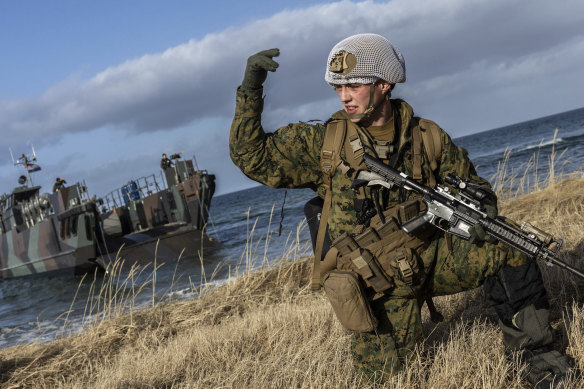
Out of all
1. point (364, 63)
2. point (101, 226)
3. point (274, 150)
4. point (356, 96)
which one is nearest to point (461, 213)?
point (356, 96)

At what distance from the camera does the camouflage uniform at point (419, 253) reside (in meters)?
3.02

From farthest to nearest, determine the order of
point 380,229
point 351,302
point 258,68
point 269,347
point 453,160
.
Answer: point 269,347 → point 453,160 → point 380,229 → point 351,302 → point 258,68

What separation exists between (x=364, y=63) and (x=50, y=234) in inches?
724

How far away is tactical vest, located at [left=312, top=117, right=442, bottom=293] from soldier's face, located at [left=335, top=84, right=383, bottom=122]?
11cm

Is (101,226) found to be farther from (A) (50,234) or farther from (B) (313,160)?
(B) (313,160)

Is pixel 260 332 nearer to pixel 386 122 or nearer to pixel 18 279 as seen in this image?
pixel 386 122

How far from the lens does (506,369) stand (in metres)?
2.76

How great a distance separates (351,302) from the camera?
2.87 metres

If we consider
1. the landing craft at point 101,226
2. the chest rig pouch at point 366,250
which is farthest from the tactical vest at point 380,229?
the landing craft at point 101,226

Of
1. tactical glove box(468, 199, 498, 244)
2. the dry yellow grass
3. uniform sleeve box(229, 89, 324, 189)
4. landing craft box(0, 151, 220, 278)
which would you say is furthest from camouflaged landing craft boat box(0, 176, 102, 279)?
tactical glove box(468, 199, 498, 244)

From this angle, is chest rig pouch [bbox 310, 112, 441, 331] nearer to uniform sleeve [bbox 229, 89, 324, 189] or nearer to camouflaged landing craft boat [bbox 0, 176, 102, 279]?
uniform sleeve [bbox 229, 89, 324, 189]

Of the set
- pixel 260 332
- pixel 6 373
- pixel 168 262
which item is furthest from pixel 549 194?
pixel 168 262

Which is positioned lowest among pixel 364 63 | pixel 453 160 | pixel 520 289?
pixel 520 289

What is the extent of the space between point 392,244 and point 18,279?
2174 centimetres
